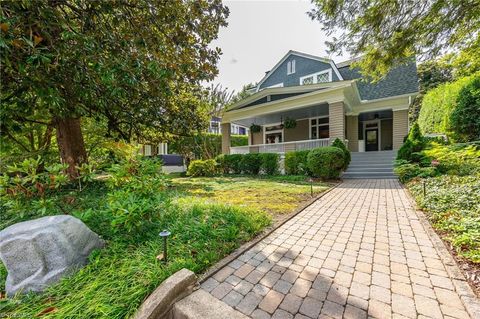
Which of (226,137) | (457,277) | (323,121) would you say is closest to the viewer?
(457,277)

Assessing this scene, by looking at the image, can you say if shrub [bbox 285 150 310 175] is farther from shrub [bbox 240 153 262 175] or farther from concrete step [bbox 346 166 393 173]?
concrete step [bbox 346 166 393 173]

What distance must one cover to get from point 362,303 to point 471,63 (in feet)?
38.0

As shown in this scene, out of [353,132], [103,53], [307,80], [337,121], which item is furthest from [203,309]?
[307,80]

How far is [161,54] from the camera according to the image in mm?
4266

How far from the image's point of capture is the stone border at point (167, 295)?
1.69 m

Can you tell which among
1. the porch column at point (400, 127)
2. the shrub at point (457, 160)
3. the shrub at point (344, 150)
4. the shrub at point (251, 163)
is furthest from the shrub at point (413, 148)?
the shrub at point (251, 163)

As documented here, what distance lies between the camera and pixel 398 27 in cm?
631

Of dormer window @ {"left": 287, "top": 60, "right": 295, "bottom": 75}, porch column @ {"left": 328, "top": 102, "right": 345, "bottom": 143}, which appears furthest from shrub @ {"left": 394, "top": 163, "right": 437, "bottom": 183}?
dormer window @ {"left": 287, "top": 60, "right": 295, "bottom": 75}

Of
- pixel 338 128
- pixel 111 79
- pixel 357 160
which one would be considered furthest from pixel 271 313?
pixel 357 160

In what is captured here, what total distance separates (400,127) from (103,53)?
583 inches

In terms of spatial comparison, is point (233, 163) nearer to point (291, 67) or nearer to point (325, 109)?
point (325, 109)

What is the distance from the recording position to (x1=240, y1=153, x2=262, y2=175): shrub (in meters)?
11.9

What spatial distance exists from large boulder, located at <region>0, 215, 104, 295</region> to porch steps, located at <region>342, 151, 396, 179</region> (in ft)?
33.6

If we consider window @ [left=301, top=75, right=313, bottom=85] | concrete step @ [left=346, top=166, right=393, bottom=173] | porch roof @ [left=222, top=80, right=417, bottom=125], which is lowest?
concrete step @ [left=346, top=166, right=393, bottom=173]
